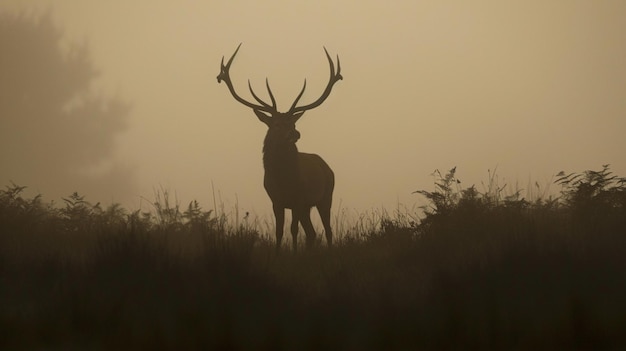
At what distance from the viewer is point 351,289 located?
804cm

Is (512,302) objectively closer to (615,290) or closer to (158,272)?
(615,290)

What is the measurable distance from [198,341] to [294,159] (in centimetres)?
685

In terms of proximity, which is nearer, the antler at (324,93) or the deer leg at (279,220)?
the deer leg at (279,220)

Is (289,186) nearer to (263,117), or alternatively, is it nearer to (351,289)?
(263,117)

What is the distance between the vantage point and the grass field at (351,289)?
668 centimetres

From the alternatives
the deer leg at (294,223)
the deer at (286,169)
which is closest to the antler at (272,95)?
the deer at (286,169)

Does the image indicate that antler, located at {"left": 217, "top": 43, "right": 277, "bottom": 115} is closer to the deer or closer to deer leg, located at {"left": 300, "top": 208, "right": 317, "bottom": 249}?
the deer

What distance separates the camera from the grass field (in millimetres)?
6684

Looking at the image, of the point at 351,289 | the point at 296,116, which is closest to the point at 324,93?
the point at 296,116

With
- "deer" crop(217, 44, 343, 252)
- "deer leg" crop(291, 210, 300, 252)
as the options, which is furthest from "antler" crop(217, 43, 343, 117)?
"deer leg" crop(291, 210, 300, 252)

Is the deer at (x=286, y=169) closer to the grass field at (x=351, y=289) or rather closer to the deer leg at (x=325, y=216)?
the deer leg at (x=325, y=216)

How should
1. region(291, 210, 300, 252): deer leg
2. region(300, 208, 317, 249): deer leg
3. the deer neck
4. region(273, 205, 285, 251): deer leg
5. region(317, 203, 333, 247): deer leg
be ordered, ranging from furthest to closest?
region(317, 203, 333, 247): deer leg → the deer neck → region(300, 208, 317, 249): deer leg → region(291, 210, 300, 252): deer leg → region(273, 205, 285, 251): deer leg

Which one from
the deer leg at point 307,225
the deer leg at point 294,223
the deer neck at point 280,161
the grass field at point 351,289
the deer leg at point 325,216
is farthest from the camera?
the deer leg at point 325,216

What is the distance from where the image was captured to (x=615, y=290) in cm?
781
